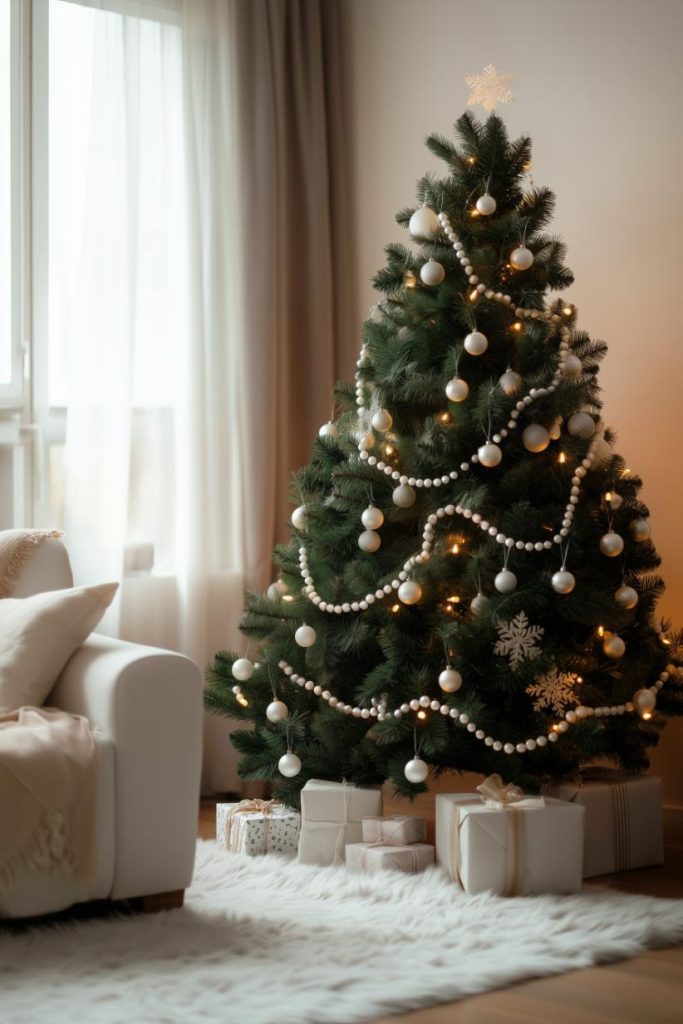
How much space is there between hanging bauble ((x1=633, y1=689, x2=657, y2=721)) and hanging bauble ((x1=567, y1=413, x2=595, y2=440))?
1.98 feet

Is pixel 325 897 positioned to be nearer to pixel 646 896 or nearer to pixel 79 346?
pixel 646 896

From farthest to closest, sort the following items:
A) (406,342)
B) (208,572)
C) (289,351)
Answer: (289,351) < (208,572) < (406,342)

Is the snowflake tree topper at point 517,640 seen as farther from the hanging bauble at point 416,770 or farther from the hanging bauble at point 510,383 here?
the hanging bauble at point 510,383

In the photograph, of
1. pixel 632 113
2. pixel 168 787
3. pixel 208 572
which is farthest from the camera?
pixel 208 572

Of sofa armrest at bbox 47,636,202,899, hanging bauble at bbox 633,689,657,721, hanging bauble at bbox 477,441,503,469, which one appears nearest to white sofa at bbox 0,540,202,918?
sofa armrest at bbox 47,636,202,899

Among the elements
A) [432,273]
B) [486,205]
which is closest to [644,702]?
[432,273]

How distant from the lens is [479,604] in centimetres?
295

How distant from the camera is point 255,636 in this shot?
3334mm

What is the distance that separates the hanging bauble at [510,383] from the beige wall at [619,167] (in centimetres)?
75

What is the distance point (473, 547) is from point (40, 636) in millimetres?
1012

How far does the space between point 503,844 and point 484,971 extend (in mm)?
541

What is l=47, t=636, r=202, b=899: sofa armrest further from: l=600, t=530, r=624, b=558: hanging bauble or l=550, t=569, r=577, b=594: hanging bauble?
l=600, t=530, r=624, b=558: hanging bauble

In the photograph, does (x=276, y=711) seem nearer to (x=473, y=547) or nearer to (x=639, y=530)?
(x=473, y=547)

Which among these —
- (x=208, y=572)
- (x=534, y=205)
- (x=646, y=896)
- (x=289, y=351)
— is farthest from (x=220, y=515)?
(x=646, y=896)
